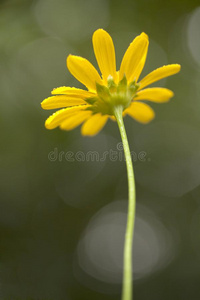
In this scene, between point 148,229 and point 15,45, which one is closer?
point 15,45

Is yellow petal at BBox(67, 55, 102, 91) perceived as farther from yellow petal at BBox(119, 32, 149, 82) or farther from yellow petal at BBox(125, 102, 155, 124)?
yellow petal at BBox(125, 102, 155, 124)

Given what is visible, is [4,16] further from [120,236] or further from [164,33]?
[120,236]

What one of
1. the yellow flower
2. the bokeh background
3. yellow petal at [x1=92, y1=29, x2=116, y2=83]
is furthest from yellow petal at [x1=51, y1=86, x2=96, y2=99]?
the bokeh background

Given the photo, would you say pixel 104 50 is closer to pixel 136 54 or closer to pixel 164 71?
pixel 136 54

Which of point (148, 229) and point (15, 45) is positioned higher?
point (15, 45)

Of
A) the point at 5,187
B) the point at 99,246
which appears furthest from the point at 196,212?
the point at 5,187

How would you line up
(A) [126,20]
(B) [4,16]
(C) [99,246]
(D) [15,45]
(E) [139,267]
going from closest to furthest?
1. (B) [4,16]
2. (D) [15,45]
3. (A) [126,20]
4. (E) [139,267]
5. (C) [99,246]
